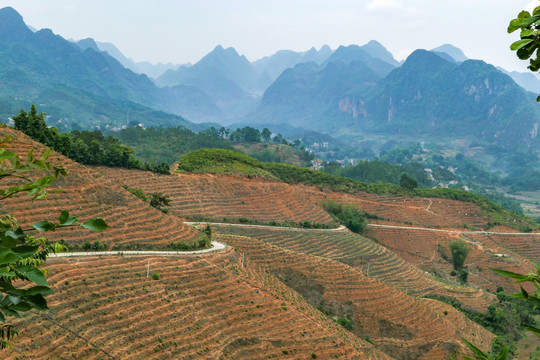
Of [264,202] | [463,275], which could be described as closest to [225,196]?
[264,202]

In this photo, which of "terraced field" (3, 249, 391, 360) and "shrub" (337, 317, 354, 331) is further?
"shrub" (337, 317, 354, 331)

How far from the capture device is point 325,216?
48.0 m

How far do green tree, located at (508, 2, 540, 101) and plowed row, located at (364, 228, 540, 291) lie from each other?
48990 millimetres

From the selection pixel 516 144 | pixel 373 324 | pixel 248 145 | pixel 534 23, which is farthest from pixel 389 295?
pixel 516 144

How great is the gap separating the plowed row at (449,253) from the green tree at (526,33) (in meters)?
49.0

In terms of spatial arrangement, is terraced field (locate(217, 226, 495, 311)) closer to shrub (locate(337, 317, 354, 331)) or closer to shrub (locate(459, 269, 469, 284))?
shrub (locate(459, 269, 469, 284))

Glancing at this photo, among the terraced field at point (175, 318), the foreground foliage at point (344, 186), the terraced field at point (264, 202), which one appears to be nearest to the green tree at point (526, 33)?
the terraced field at point (175, 318)

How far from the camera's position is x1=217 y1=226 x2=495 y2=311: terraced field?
37.9 metres

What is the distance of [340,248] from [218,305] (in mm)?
21248

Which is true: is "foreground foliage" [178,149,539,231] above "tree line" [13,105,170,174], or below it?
below

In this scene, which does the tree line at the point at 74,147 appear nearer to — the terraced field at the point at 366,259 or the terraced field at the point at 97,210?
the terraced field at the point at 97,210

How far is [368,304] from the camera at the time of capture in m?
30.4

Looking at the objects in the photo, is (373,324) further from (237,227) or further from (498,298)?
(498,298)

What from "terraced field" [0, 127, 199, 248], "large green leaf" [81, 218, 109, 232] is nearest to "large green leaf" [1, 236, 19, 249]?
"large green leaf" [81, 218, 109, 232]
